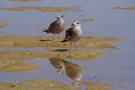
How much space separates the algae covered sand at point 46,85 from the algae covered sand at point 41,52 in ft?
6.90

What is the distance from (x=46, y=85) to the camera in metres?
14.4

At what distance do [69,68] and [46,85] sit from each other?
300 cm

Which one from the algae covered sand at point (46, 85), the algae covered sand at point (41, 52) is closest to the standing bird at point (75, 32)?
the algae covered sand at point (41, 52)

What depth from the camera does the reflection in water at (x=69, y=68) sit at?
15702mm

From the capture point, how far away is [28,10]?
36.7m

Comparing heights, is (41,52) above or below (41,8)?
below

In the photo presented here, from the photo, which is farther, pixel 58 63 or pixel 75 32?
pixel 75 32

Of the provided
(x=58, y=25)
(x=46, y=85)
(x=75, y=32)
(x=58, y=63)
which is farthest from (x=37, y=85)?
(x=58, y=25)

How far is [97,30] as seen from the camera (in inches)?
1029

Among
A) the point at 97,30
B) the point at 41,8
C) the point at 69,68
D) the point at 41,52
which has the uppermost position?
the point at 41,8

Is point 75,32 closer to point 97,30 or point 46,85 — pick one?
point 46,85

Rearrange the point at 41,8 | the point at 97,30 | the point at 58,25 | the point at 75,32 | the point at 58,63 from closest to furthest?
the point at 58,63 → the point at 75,32 → the point at 58,25 → the point at 97,30 → the point at 41,8

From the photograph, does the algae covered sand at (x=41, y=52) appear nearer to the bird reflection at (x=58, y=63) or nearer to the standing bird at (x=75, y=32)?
the bird reflection at (x=58, y=63)

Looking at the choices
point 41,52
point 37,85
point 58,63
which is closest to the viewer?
point 37,85
